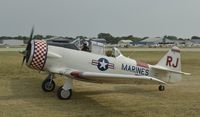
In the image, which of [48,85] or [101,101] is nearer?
[101,101]

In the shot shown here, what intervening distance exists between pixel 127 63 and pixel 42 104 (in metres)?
3.49

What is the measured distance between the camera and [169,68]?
12.8 metres

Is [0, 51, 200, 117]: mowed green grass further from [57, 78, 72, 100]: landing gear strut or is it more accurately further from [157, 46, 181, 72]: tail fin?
[157, 46, 181, 72]: tail fin

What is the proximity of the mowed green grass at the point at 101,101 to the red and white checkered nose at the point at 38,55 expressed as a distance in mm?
1096

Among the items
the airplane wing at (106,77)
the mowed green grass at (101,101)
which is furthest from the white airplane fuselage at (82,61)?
the mowed green grass at (101,101)

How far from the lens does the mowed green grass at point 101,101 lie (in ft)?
28.9

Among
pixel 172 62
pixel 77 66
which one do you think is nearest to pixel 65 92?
pixel 77 66

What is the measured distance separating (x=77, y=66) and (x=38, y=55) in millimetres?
1337

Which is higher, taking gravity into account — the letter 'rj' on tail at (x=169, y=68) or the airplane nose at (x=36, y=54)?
the airplane nose at (x=36, y=54)

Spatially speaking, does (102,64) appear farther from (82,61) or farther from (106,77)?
(106,77)

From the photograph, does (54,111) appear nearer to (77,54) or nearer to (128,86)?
(77,54)

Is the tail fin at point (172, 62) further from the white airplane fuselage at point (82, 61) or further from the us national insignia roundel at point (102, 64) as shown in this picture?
the us national insignia roundel at point (102, 64)

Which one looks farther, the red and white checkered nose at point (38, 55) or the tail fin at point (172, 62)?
the tail fin at point (172, 62)

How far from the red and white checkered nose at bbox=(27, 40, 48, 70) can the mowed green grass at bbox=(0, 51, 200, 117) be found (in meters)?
1.10
